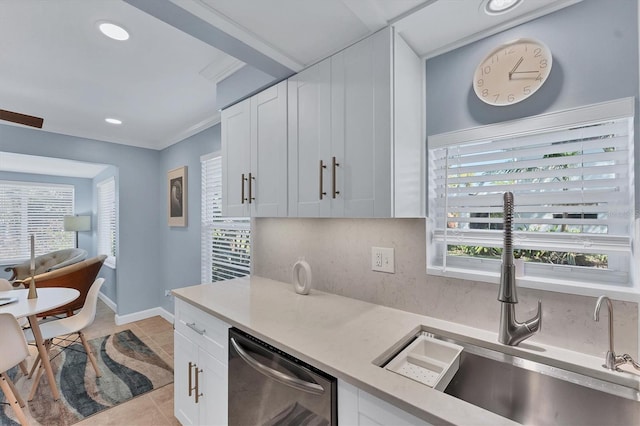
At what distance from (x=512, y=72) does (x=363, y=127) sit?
2.09 feet

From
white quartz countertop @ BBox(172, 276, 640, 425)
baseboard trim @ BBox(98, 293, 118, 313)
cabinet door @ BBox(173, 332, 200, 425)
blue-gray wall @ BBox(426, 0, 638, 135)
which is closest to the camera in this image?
white quartz countertop @ BBox(172, 276, 640, 425)

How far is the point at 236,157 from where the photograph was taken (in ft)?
6.44

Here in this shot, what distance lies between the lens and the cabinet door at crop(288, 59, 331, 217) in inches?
56.5

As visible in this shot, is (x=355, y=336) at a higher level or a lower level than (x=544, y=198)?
lower

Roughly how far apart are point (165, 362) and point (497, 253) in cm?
300

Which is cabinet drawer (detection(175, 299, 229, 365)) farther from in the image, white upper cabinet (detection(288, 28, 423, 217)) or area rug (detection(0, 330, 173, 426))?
area rug (detection(0, 330, 173, 426))

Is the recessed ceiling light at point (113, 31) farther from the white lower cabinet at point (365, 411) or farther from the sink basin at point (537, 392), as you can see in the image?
the sink basin at point (537, 392)

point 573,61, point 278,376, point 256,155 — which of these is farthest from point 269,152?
point 573,61

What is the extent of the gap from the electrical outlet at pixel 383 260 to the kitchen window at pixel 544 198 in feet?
0.63

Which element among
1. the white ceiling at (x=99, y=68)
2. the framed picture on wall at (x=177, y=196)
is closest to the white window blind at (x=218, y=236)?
the framed picture on wall at (x=177, y=196)

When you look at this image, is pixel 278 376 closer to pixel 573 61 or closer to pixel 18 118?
pixel 573 61

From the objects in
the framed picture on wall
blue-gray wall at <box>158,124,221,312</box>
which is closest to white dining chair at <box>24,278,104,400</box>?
blue-gray wall at <box>158,124,221,312</box>

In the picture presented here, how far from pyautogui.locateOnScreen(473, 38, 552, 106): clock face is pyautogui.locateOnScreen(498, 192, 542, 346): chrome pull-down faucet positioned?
45 cm

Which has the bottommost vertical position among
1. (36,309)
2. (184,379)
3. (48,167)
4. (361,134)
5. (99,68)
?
(184,379)
